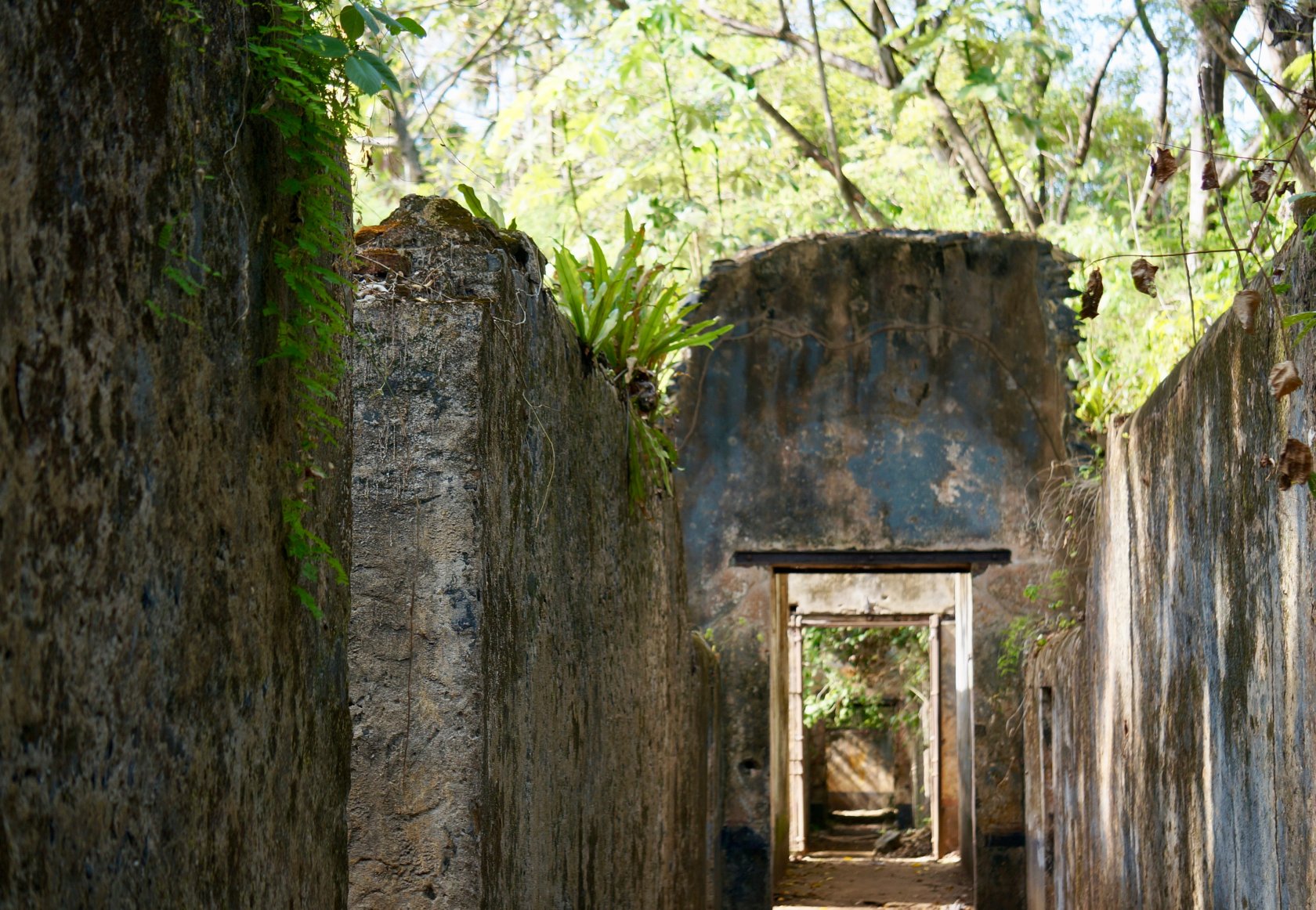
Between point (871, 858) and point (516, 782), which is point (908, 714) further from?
point (516, 782)

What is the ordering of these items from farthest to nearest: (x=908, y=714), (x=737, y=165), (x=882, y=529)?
(x=908, y=714) → (x=737, y=165) → (x=882, y=529)

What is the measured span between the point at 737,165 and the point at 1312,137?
26.5ft

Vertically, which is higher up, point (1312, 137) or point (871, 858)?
point (1312, 137)

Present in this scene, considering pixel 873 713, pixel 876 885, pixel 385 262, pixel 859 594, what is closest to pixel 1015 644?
pixel 876 885

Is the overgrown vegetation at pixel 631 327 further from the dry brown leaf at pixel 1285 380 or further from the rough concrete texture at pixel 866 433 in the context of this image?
the rough concrete texture at pixel 866 433

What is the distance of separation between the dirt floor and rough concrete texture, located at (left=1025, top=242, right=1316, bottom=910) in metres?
4.76

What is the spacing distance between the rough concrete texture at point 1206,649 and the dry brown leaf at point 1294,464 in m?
0.12

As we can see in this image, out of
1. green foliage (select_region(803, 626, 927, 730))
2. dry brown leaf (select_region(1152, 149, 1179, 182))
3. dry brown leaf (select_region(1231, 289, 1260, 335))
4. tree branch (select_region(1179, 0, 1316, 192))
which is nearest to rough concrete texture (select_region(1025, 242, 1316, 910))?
dry brown leaf (select_region(1231, 289, 1260, 335))

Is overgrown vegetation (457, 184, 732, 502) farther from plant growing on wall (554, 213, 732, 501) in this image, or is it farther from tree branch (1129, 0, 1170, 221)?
tree branch (1129, 0, 1170, 221)

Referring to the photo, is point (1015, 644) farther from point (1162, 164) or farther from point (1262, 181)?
point (1262, 181)

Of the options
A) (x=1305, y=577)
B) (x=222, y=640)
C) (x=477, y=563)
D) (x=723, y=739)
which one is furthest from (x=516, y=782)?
(x=723, y=739)

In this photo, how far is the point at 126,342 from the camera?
1230 mm

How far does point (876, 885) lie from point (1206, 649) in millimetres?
8531

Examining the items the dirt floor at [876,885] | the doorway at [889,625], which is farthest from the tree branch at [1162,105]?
the dirt floor at [876,885]
